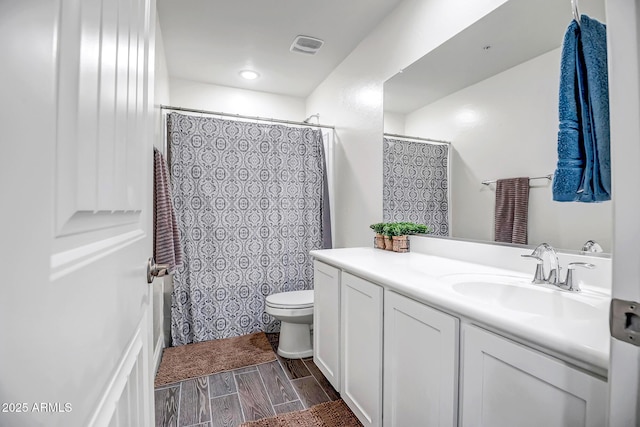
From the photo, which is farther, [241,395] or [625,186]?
[241,395]

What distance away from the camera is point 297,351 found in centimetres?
223

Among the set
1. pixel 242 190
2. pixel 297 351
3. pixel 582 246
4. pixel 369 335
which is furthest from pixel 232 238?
pixel 582 246

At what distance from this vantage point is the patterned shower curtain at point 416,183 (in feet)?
5.65

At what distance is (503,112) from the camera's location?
4.35 ft

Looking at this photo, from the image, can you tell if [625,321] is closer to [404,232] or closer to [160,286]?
[404,232]

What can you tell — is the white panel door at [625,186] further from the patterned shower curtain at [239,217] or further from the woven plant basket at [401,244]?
the patterned shower curtain at [239,217]

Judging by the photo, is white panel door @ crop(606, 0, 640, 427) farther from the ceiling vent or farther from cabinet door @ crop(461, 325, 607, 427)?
the ceiling vent

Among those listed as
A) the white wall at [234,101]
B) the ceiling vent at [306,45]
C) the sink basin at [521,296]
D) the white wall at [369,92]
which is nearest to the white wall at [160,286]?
the white wall at [234,101]

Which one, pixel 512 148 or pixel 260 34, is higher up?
pixel 260 34

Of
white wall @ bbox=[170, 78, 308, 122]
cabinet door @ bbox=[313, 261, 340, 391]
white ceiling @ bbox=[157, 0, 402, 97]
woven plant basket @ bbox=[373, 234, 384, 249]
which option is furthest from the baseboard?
white wall @ bbox=[170, 78, 308, 122]

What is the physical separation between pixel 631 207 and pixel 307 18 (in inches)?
88.5

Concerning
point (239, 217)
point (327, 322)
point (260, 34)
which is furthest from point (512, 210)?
point (260, 34)

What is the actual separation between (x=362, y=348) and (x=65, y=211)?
1.32 m

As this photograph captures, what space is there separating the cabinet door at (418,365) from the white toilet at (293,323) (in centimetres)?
107
